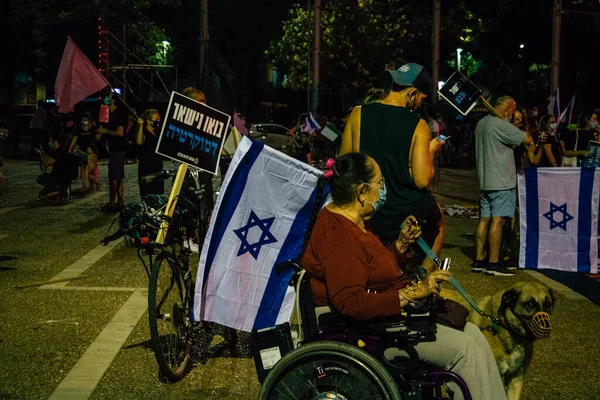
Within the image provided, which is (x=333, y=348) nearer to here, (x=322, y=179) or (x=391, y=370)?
(x=391, y=370)

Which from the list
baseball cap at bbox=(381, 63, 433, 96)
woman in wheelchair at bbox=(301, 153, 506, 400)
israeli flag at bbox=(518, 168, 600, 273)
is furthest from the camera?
israeli flag at bbox=(518, 168, 600, 273)

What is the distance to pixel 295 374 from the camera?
12.1 ft

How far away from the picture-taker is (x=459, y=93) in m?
10.0

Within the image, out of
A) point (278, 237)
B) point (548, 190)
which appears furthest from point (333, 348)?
point (548, 190)

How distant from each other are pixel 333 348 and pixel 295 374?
8.7 inches

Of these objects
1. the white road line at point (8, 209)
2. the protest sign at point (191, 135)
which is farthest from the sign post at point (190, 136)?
the white road line at point (8, 209)

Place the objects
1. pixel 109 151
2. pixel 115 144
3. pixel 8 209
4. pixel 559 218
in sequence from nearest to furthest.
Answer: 1. pixel 559 218
2. pixel 115 144
3. pixel 109 151
4. pixel 8 209

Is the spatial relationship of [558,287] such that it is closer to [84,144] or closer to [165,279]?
[165,279]

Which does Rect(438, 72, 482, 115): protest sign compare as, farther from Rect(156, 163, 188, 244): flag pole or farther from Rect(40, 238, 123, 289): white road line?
Rect(156, 163, 188, 244): flag pole

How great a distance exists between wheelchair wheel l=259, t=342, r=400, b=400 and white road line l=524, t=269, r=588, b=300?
5.20 meters

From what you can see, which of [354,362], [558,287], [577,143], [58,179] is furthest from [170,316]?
[58,179]

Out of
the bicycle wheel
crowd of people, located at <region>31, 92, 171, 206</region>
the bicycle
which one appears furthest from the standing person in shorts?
the bicycle wheel

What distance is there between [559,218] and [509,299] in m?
4.01

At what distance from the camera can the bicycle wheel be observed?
531 centimetres
